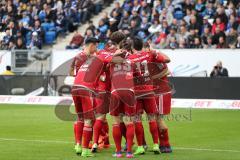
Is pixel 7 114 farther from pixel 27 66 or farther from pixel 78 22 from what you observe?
pixel 78 22

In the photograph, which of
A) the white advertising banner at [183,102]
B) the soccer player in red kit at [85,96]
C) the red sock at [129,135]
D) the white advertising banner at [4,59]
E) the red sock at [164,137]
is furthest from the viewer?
the white advertising banner at [4,59]

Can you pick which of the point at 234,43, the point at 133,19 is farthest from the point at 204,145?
the point at 133,19

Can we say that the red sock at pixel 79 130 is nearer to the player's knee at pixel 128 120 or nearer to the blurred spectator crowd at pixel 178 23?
the player's knee at pixel 128 120

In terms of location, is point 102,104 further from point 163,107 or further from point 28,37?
point 28,37

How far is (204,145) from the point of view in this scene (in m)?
15.4

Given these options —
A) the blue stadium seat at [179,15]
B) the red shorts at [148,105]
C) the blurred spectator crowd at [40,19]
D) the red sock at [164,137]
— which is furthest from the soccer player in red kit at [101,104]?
the blurred spectator crowd at [40,19]

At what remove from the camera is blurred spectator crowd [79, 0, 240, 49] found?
2950 centimetres

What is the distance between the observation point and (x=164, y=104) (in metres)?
14.2

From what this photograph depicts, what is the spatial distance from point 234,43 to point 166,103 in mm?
14875

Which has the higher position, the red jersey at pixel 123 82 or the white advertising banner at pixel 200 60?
the red jersey at pixel 123 82

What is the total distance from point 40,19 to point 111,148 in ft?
75.1

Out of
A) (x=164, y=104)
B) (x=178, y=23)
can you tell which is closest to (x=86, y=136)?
(x=164, y=104)

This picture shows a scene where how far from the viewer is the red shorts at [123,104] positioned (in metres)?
13.2

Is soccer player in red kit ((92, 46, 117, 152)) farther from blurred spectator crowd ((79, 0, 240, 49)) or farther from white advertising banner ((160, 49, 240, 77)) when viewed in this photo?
blurred spectator crowd ((79, 0, 240, 49))
